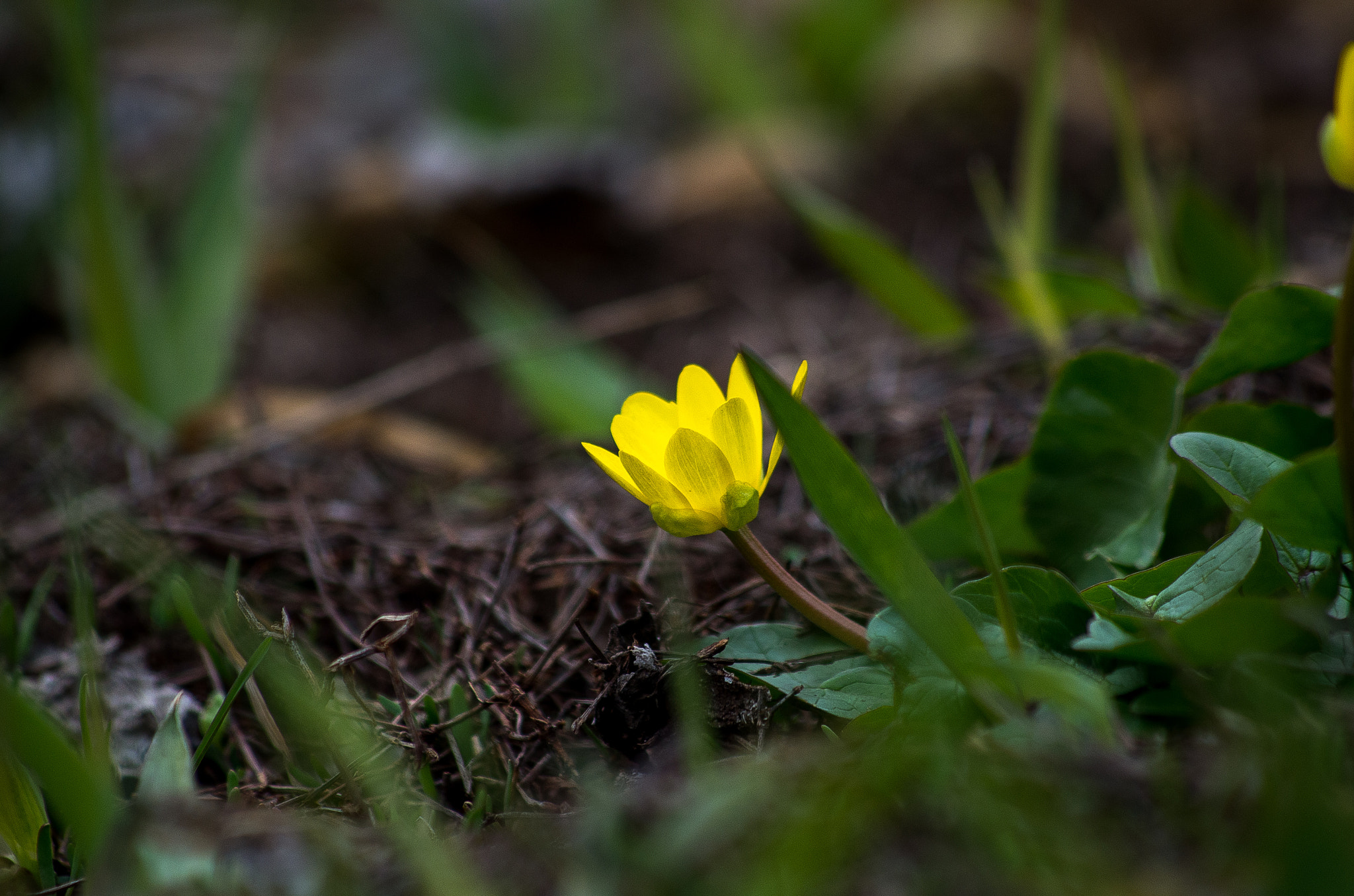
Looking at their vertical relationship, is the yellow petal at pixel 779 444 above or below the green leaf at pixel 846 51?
below

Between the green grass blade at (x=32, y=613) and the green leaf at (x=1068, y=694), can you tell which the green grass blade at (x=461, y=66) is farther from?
the green leaf at (x=1068, y=694)

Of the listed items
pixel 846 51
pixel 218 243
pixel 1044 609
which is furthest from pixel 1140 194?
pixel 846 51

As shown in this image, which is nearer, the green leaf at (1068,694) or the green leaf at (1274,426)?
the green leaf at (1068,694)

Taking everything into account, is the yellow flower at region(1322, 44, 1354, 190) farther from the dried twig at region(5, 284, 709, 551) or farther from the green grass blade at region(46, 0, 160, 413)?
the green grass blade at region(46, 0, 160, 413)

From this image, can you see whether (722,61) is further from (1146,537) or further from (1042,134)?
(1146,537)

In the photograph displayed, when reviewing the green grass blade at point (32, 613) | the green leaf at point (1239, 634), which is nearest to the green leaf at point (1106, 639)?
the green leaf at point (1239, 634)

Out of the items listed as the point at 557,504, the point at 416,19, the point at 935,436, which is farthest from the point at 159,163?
the point at 935,436

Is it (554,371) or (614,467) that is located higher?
(614,467)
